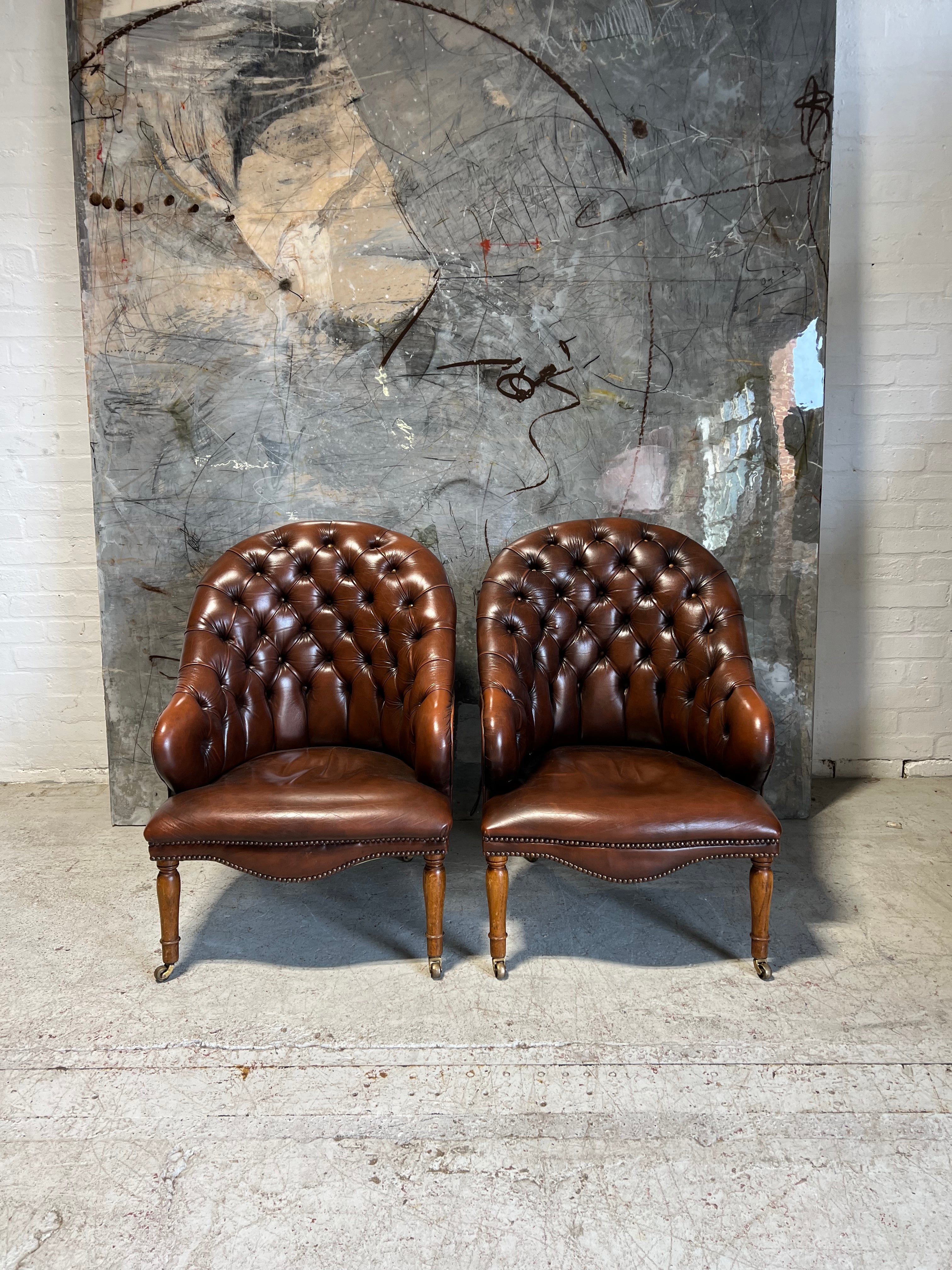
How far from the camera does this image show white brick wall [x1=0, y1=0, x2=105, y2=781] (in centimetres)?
292

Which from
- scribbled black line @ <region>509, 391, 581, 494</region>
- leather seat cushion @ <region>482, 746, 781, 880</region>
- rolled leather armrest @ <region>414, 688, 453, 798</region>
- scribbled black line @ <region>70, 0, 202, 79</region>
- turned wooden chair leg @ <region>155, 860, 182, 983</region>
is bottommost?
turned wooden chair leg @ <region>155, 860, 182, 983</region>

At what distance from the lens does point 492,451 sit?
9.24 feet

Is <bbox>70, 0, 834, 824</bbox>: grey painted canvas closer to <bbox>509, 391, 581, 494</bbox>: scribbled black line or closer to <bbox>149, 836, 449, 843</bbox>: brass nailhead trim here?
<bbox>509, 391, 581, 494</bbox>: scribbled black line

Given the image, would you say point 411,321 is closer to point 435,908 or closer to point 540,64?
point 540,64

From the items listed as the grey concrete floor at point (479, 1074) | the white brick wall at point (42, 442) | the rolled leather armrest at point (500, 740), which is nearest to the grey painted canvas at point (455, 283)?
the white brick wall at point (42, 442)

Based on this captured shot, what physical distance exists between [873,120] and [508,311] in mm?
1441

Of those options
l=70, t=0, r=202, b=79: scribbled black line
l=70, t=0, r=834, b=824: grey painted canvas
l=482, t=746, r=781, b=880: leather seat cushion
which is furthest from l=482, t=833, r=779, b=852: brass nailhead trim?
l=70, t=0, r=202, b=79: scribbled black line

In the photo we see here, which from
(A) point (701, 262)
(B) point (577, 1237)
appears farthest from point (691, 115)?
(B) point (577, 1237)

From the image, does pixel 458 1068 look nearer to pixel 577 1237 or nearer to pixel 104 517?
pixel 577 1237

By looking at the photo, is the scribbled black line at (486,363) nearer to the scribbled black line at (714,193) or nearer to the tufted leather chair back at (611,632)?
the scribbled black line at (714,193)

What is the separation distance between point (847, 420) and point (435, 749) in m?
2.00

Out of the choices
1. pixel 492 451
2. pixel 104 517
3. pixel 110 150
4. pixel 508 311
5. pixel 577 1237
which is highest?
pixel 110 150

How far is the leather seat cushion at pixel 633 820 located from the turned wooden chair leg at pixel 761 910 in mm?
61

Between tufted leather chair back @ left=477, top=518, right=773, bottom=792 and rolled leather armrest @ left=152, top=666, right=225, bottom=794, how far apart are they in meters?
0.70
